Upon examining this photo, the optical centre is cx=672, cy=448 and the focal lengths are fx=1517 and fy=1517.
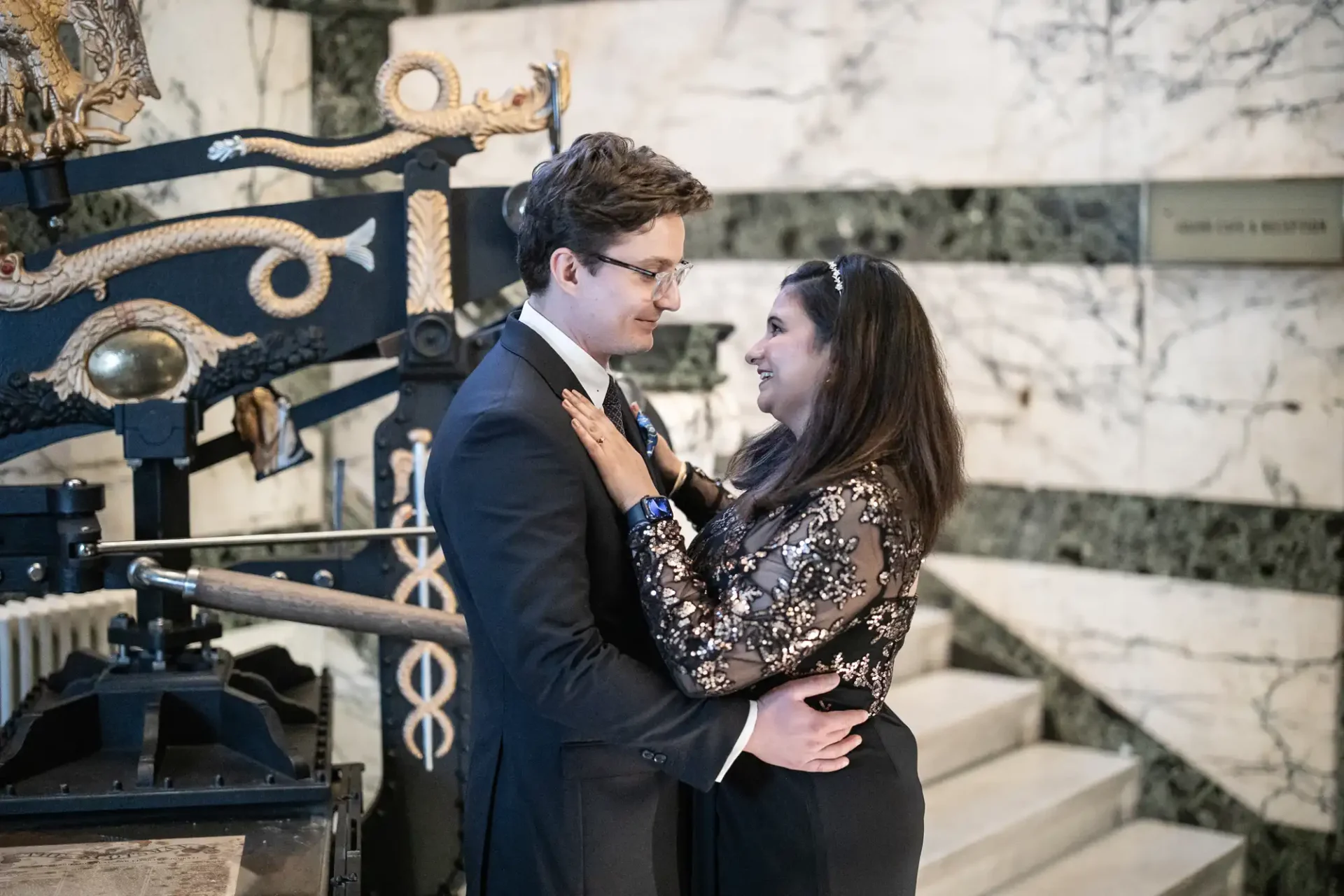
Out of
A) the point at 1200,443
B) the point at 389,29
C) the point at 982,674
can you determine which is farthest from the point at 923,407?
the point at 389,29

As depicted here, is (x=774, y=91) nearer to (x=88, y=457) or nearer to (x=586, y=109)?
(x=586, y=109)

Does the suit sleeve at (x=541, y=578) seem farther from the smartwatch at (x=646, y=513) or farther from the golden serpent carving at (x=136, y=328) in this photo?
the golden serpent carving at (x=136, y=328)

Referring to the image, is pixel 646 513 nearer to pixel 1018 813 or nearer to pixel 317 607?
pixel 317 607

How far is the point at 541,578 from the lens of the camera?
7.29 ft

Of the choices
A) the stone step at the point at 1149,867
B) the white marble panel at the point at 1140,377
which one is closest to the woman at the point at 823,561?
the stone step at the point at 1149,867

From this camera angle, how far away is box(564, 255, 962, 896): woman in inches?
91.6

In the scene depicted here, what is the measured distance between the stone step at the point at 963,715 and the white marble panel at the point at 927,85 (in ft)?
5.99

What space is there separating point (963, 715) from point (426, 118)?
284cm

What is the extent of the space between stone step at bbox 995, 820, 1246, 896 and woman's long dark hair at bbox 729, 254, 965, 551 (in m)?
2.43

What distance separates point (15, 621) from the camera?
478 cm

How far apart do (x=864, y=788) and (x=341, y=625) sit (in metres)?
1.24

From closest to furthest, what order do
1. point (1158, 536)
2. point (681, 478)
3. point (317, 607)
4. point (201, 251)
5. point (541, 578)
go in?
point (541, 578), point (681, 478), point (317, 607), point (201, 251), point (1158, 536)

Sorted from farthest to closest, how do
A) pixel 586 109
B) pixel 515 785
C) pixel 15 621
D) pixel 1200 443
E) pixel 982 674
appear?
pixel 586 109
pixel 982 674
pixel 1200 443
pixel 15 621
pixel 515 785

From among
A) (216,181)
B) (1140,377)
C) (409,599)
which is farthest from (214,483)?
(1140,377)
